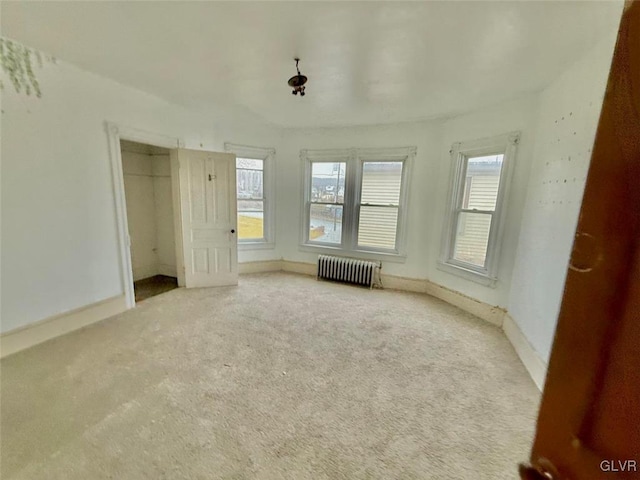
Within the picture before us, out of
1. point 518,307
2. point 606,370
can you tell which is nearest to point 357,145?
point 518,307

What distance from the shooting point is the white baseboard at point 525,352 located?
7.23 feet

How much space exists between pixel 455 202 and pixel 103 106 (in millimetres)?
4323

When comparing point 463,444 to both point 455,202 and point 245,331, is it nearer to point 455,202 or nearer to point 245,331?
point 245,331

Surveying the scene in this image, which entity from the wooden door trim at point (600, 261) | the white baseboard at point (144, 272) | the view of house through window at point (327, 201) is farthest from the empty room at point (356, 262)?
the view of house through window at point (327, 201)

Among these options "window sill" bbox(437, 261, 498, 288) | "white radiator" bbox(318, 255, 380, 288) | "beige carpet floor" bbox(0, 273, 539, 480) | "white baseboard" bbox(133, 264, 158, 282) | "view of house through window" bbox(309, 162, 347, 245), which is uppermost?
"view of house through window" bbox(309, 162, 347, 245)

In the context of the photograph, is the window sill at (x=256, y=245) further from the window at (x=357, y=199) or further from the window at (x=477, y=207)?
the window at (x=477, y=207)

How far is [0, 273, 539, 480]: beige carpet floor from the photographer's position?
4.94 ft

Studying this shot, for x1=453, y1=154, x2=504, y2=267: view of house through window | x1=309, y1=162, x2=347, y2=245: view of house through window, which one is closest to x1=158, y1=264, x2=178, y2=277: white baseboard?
x1=309, y1=162, x2=347, y2=245: view of house through window

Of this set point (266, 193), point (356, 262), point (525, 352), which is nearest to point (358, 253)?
point (356, 262)

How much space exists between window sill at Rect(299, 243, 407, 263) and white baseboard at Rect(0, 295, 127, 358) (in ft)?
9.19

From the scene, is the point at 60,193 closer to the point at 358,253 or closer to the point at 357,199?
the point at 357,199

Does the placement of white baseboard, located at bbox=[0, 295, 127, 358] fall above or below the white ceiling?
below

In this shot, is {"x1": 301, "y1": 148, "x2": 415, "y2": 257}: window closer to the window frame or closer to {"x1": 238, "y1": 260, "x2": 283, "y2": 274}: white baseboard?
the window frame

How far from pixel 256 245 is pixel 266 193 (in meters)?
0.95
